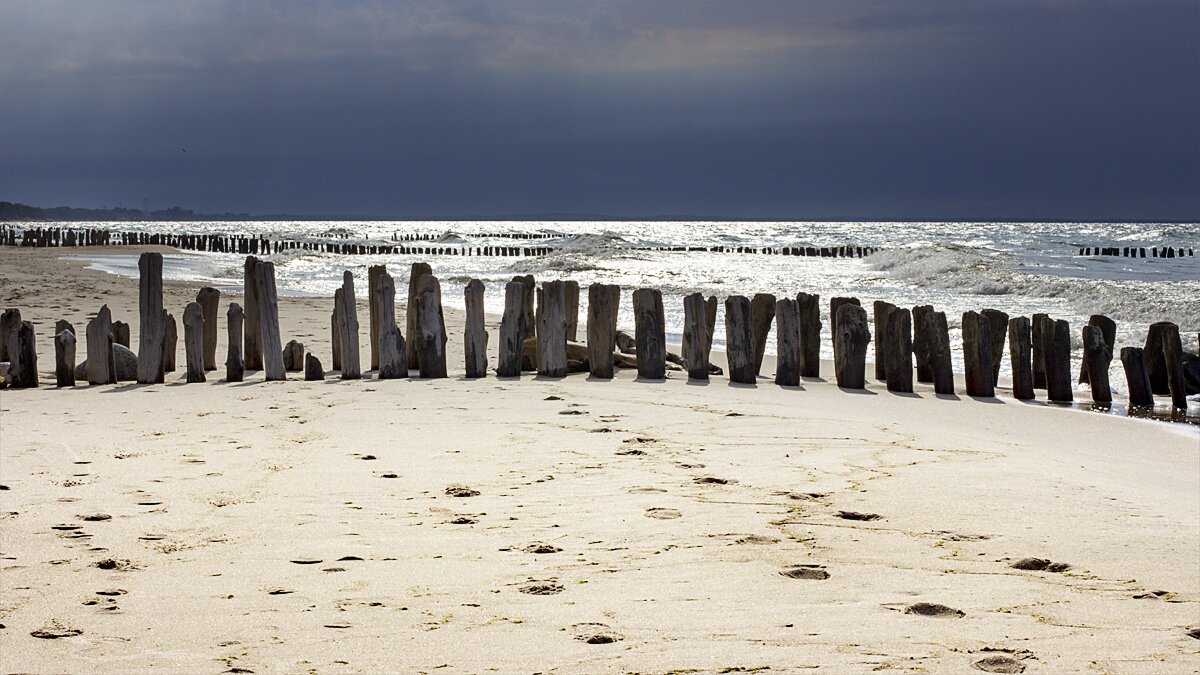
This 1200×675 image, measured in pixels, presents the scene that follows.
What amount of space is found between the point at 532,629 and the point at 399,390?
17.9ft

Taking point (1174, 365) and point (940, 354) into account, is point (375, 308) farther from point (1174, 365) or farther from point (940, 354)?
point (1174, 365)

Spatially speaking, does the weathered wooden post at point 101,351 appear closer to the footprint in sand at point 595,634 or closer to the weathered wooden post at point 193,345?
the weathered wooden post at point 193,345

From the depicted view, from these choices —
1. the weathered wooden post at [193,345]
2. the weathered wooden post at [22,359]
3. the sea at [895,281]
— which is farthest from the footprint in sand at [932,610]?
the sea at [895,281]

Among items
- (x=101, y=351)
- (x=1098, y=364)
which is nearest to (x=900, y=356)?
(x=1098, y=364)

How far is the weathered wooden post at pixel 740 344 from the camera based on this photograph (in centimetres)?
910

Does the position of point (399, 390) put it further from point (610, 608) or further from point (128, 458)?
point (610, 608)

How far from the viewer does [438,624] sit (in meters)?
3.03

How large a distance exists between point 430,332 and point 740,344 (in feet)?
9.81

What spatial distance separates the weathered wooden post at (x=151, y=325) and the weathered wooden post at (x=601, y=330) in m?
4.02

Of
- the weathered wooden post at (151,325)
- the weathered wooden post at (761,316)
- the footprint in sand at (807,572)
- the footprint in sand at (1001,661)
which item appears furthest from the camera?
the weathered wooden post at (761,316)

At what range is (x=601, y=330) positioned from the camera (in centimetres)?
925

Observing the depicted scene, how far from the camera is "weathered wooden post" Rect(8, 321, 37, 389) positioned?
27.9 ft

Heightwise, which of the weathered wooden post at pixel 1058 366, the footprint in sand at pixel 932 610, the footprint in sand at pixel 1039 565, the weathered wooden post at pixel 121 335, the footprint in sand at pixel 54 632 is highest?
the weathered wooden post at pixel 121 335

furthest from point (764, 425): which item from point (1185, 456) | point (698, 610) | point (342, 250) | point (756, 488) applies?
point (342, 250)
